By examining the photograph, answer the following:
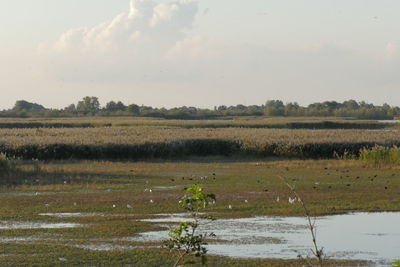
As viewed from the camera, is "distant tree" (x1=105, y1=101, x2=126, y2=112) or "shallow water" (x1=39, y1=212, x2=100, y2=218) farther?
"distant tree" (x1=105, y1=101, x2=126, y2=112)

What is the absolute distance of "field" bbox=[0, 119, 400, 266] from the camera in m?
17.5

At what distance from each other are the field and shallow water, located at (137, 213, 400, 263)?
0.65 meters

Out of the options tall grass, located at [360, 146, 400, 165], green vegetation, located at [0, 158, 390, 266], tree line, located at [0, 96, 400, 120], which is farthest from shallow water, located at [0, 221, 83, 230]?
tree line, located at [0, 96, 400, 120]

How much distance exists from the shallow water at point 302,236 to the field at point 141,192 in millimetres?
647

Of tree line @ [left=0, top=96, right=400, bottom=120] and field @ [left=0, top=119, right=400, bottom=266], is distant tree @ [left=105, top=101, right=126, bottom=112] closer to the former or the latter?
tree line @ [left=0, top=96, right=400, bottom=120]

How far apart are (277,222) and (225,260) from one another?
233 inches

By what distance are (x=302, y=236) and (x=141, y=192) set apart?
11.4m

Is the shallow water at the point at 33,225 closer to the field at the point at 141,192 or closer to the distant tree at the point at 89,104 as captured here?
the field at the point at 141,192

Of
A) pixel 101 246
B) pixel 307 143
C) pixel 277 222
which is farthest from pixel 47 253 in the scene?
pixel 307 143

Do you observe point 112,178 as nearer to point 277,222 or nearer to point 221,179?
point 221,179

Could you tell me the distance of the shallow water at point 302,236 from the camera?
56.7 feet

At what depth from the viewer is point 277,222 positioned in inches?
867

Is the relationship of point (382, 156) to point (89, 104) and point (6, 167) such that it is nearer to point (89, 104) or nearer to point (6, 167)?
point (6, 167)

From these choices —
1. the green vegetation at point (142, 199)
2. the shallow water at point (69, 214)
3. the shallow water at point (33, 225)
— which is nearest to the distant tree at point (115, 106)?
the green vegetation at point (142, 199)
